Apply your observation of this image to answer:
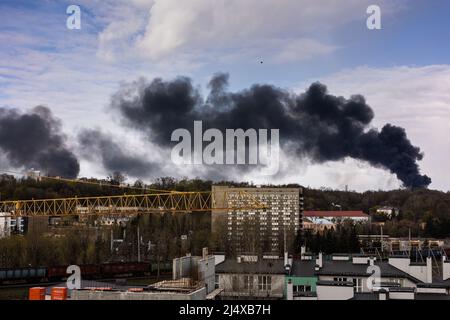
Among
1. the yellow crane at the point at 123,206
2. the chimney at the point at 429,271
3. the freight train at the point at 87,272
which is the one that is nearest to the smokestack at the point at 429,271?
the chimney at the point at 429,271

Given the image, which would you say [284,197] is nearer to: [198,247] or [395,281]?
[198,247]

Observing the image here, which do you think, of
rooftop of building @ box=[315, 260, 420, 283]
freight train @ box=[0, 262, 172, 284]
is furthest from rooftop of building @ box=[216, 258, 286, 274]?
freight train @ box=[0, 262, 172, 284]

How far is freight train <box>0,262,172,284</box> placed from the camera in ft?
51.4

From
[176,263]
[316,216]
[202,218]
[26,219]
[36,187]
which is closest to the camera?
[176,263]

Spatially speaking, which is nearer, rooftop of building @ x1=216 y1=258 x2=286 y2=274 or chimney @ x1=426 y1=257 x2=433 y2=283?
chimney @ x1=426 y1=257 x2=433 y2=283

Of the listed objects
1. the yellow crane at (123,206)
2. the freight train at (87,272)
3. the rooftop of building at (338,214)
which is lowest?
the freight train at (87,272)

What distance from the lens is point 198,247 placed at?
2564cm

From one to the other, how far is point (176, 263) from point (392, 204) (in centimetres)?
4623

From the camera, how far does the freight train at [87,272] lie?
15.7m

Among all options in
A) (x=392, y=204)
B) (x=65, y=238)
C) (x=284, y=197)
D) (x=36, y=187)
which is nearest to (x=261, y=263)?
(x=65, y=238)

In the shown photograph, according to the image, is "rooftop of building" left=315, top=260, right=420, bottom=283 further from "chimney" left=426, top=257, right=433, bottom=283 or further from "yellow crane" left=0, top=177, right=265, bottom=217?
"yellow crane" left=0, top=177, right=265, bottom=217

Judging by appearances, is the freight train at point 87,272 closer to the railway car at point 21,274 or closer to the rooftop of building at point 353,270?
the railway car at point 21,274

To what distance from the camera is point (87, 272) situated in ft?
57.1

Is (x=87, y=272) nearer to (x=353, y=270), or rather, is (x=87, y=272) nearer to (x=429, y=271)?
(x=353, y=270)
